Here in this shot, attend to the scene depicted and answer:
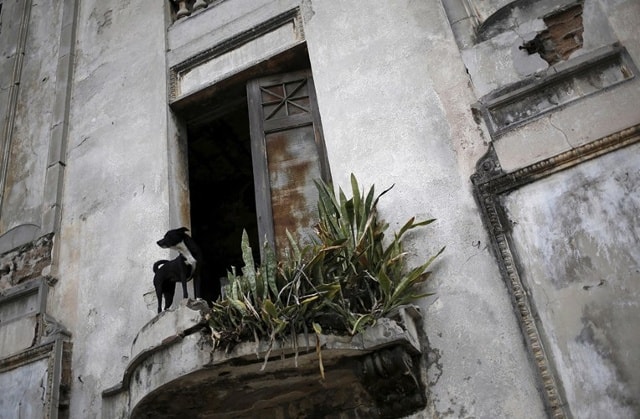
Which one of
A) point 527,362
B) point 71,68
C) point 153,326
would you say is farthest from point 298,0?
point 527,362

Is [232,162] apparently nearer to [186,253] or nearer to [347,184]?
[347,184]

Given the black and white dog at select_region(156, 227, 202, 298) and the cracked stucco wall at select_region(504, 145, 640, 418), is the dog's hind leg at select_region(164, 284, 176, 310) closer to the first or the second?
the black and white dog at select_region(156, 227, 202, 298)

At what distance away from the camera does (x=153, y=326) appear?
538 centimetres

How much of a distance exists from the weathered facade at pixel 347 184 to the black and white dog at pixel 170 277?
504mm

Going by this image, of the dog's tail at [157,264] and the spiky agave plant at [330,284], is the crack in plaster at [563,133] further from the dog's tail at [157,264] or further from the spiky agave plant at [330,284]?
the dog's tail at [157,264]

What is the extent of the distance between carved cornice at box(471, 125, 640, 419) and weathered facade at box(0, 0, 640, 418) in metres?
0.02

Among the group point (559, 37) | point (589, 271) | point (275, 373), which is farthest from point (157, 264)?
point (559, 37)

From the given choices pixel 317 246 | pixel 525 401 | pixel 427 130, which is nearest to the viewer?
pixel 525 401

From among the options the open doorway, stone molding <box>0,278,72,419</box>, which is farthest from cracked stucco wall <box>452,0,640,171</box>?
stone molding <box>0,278,72,419</box>

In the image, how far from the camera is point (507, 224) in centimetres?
533

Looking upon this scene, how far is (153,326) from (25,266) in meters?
2.71

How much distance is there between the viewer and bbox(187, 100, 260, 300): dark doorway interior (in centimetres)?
952

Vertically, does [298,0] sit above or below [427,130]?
above

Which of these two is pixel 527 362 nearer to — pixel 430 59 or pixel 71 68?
pixel 430 59
